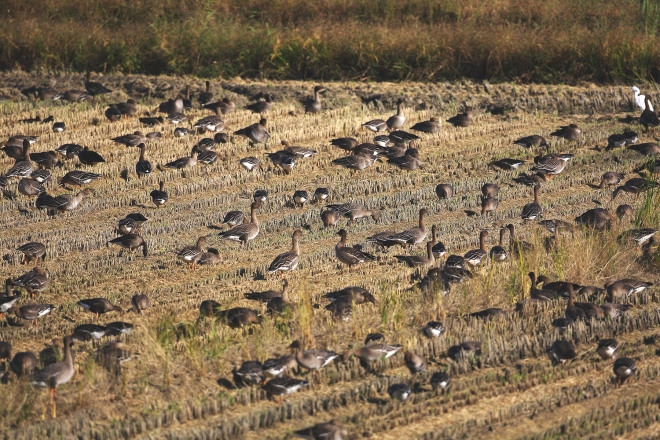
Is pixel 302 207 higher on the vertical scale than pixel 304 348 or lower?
lower

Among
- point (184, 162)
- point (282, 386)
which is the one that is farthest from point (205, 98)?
point (282, 386)

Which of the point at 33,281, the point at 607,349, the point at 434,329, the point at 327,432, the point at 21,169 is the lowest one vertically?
the point at 21,169

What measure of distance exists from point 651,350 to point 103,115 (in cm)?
1455

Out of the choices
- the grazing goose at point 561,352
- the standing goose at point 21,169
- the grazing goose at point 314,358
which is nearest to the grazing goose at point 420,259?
the grazing goose at point 561,352

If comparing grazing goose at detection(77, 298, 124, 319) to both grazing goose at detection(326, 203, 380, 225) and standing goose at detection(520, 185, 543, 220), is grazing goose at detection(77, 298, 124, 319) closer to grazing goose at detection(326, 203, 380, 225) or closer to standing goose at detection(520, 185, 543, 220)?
grazing goose at detection(326, 203, 380, 225)

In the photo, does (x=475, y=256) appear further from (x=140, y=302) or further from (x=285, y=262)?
(x=140, y=302)

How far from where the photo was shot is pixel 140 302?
13.2 m

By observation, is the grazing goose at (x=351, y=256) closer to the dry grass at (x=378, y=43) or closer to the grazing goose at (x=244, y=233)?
the grazing goose at (x=244, y=233)

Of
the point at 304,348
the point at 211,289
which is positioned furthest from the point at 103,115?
the point at 304,348

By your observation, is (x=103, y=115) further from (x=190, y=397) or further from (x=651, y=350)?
(x=651, y=350)

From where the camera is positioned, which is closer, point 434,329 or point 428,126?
point 434,329

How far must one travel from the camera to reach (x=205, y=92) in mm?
23359

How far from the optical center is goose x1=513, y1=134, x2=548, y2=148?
67.3ft

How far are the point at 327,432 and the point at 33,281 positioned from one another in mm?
6041
